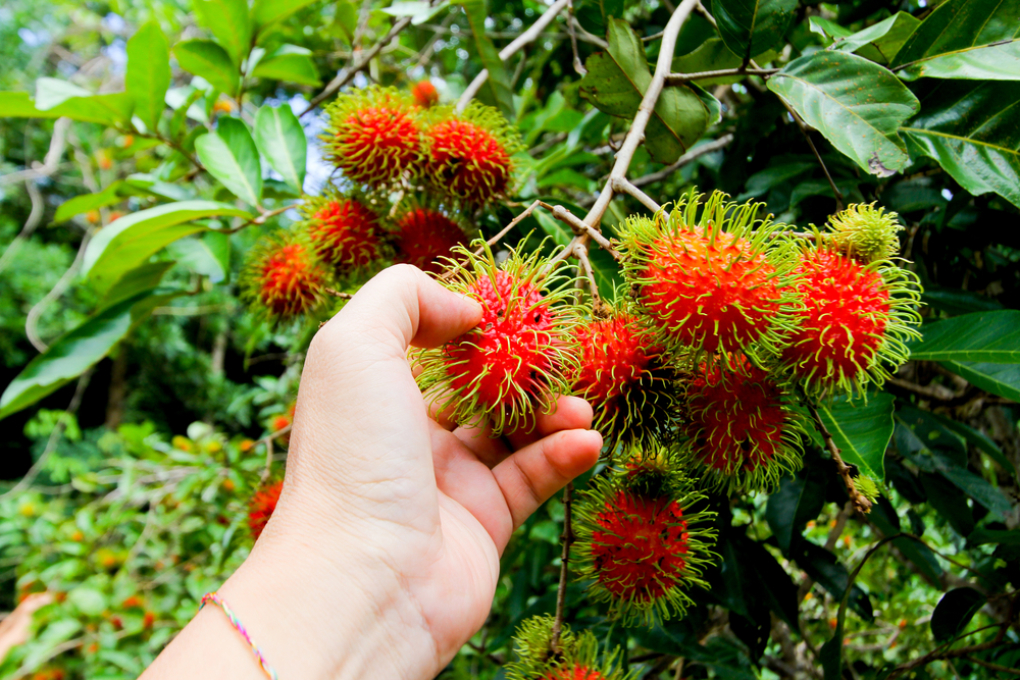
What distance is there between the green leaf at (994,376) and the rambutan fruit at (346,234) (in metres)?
1.04

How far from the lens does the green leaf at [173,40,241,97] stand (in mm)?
1321

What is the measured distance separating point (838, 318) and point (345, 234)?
2.85 ft

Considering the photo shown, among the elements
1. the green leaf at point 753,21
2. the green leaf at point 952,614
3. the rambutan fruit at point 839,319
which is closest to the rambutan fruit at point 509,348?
the rambutan fruit at point 839,319

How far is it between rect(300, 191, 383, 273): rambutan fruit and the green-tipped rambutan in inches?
29.5

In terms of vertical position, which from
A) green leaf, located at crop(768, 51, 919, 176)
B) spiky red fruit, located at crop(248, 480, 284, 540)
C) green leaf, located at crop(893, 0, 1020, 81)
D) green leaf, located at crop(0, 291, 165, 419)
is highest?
green leaf, located at crop(893, 0, 1020, 81)

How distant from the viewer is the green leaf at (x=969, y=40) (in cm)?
86

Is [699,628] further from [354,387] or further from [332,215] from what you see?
[332,215]

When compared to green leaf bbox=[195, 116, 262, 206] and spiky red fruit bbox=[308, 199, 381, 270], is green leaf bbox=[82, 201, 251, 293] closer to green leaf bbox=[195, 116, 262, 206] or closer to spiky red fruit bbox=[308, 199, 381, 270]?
green leaf bbox=[195, 116, 262, 206]

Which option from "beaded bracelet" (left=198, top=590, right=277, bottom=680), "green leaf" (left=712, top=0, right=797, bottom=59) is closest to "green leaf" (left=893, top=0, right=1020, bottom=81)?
"green leaf" (left=712, top=0, right=797, bottom=59)

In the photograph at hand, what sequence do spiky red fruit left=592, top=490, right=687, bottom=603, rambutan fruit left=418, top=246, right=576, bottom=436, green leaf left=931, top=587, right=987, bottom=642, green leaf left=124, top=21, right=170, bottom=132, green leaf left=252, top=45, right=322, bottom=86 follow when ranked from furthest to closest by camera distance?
green leaf left=252, top=45, right=322, bottom=86 → green leaf left=124, top=21, right=170, bottom=132 → green leaf left=931, top=587, right=987, bottom=642 → spiky red fruit left=592, top=490, right=687, bottom=603 → rambutan fruit left=418, top=246, right=576, bottom=436

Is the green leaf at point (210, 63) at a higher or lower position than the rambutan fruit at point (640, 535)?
higher

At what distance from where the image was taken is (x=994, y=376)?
2.95ft

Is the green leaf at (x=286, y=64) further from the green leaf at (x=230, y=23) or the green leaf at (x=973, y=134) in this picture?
the green leaf at (x=973, y=134)

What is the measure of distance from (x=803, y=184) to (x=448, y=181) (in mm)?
708
